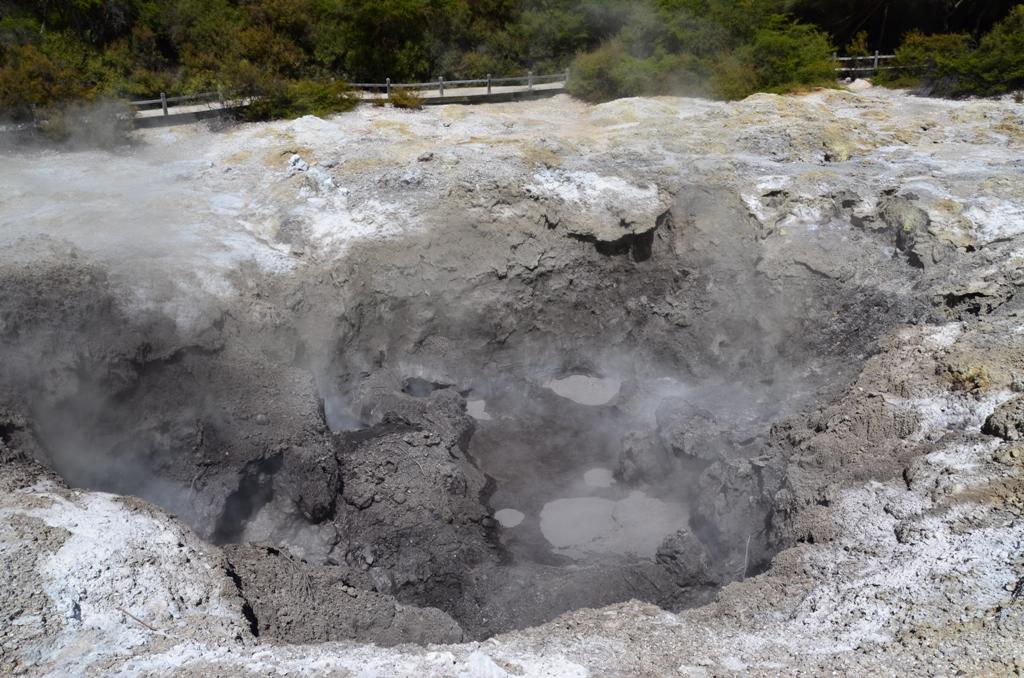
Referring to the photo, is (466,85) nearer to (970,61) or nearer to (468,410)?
(468,410)

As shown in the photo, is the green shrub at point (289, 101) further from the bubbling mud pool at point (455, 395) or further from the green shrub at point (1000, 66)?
the green shrub at point (1000, 66)

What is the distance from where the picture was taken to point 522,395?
13961 mm

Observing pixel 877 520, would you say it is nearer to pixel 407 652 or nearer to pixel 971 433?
pixel 971 433

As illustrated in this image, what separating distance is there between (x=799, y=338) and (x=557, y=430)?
4.16 m

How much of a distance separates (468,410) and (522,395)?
993mm

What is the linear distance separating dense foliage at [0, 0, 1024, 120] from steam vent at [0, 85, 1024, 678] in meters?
1.61

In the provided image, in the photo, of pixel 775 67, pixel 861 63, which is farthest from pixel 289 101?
pixel 861 63

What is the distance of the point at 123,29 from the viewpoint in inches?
880

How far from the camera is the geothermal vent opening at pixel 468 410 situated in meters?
10.0

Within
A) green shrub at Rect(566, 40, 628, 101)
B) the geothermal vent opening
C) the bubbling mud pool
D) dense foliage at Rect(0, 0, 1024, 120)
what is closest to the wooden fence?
dense foliage at Rect(0, 0, 1024, 120)

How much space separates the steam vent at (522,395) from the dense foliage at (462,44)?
5.29 feet

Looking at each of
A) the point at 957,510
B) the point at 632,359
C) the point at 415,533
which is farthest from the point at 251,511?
the point at 957,510

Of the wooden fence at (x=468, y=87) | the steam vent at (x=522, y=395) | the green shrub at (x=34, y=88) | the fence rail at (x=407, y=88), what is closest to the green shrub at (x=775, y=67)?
the wooden fence at (x=468, y=87)

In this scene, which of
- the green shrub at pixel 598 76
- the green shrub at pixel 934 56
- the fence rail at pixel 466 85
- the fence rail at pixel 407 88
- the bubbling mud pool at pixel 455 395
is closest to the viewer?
the bubbling mud pool at pixel 455 395
